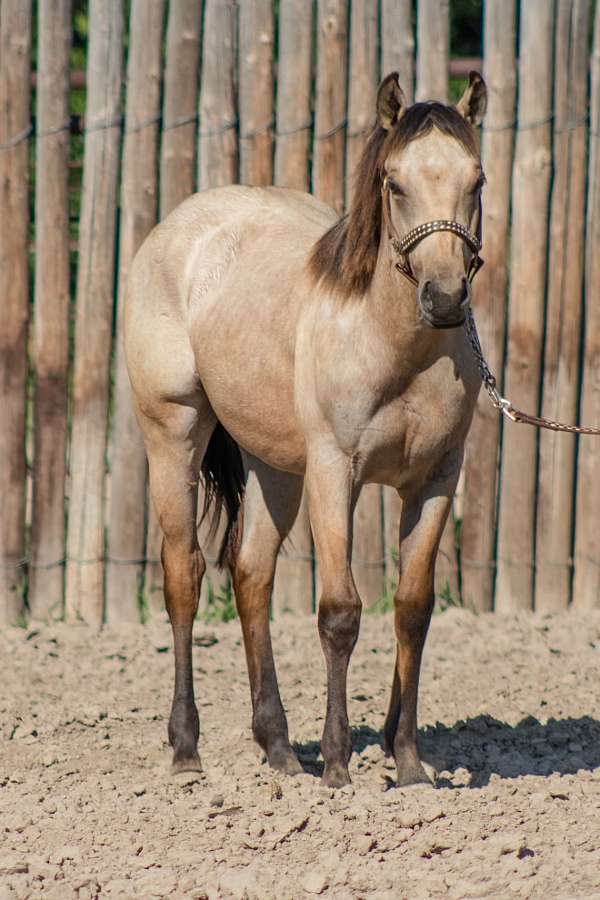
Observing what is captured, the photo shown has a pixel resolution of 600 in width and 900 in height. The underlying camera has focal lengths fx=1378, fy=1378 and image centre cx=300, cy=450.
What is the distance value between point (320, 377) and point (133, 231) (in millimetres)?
2554

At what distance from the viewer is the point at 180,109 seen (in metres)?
6.54

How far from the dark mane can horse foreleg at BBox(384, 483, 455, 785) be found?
75 cm

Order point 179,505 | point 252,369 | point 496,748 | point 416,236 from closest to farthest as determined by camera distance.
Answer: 1. point 416,236
2. point 252,369
3. point 496,748
4. point 179,505

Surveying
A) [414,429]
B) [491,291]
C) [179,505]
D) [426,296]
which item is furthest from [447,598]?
[426,296]

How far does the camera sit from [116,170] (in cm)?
660

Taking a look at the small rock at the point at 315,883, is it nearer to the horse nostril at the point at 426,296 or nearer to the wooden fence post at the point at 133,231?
the horse nostril at the point at 426,296

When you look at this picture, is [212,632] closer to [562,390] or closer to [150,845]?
[562,390]

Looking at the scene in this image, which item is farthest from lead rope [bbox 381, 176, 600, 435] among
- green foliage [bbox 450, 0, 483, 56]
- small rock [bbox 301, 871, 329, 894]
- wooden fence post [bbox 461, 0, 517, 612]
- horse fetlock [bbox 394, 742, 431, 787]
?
green foliage [bbox 450, 0, 483, 56]

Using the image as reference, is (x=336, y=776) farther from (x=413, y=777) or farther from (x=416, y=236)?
(x=416, y=236)

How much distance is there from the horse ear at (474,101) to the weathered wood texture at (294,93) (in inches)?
96.2

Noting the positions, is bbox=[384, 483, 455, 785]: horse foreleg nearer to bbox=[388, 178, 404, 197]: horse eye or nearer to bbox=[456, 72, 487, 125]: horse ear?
bbox=[388, 178, 404, 197]: horse eye

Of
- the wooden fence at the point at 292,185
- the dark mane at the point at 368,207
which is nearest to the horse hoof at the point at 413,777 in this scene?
the dark mane at the point at 368,207

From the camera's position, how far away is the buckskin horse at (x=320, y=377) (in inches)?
156

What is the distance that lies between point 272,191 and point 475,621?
2.39 m
